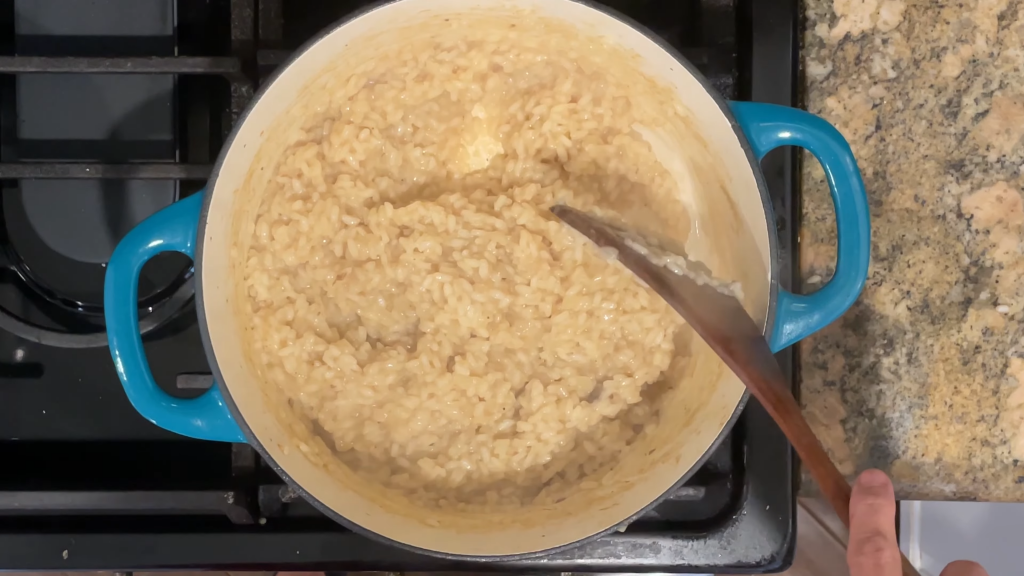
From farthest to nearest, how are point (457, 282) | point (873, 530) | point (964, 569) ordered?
1. point (457, 282)
2. point (964, 569)
3. point (873, 530)

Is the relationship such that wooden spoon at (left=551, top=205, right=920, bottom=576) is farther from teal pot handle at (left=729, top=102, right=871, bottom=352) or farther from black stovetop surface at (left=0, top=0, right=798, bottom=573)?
black stovetop surface at (left=0, top=0, right=798, bottom=573)

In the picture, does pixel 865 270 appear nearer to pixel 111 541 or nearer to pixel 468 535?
pixel 468 535

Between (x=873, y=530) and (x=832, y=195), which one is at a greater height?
(x=832, y=195)

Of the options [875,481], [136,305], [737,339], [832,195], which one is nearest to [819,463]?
[875,481]

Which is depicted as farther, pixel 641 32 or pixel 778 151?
pixel 778 151

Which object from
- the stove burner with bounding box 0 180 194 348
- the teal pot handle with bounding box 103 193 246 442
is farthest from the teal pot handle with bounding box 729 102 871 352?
the stove burner with bounding box 0 180 194 348

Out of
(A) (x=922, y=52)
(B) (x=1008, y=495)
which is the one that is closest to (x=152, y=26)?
(A) (x=922, y=52)

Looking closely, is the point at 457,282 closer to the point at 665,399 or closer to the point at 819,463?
the point at 665,399
